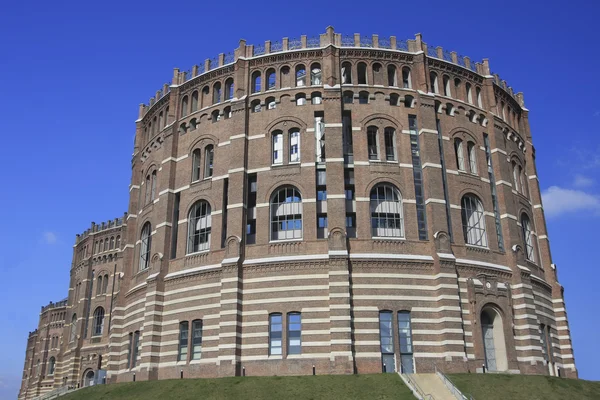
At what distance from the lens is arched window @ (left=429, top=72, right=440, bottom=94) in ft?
151

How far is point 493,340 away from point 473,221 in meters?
8.70

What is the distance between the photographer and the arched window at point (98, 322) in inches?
2810

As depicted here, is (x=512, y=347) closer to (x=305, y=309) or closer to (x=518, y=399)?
(x=518, y=399)

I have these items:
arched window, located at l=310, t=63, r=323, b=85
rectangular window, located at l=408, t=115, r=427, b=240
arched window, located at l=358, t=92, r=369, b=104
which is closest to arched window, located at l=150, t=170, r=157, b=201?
arched window, located at l=310, t=63, r=323, b=85

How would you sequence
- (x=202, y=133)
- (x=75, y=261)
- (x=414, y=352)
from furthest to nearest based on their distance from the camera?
(x=75, y=261), (x=202, y=133), (x=414, y=352)

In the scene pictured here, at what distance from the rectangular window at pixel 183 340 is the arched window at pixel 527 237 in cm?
2702

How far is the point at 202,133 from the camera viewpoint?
1845 inches

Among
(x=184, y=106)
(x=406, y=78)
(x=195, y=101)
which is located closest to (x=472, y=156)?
(x=406, y=78)

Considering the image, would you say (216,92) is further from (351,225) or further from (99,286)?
(99,286)

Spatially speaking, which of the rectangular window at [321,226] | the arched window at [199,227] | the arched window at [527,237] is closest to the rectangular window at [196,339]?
the arched window at [199,227]

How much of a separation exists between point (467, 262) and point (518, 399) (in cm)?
1081

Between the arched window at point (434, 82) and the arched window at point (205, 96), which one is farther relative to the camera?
the arched window at point (205, 96)

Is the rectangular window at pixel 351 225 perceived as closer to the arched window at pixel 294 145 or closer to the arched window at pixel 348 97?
the arched window at pixel 294 145

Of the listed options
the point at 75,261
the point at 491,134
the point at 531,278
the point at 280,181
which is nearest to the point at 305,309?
the point at 280,181
